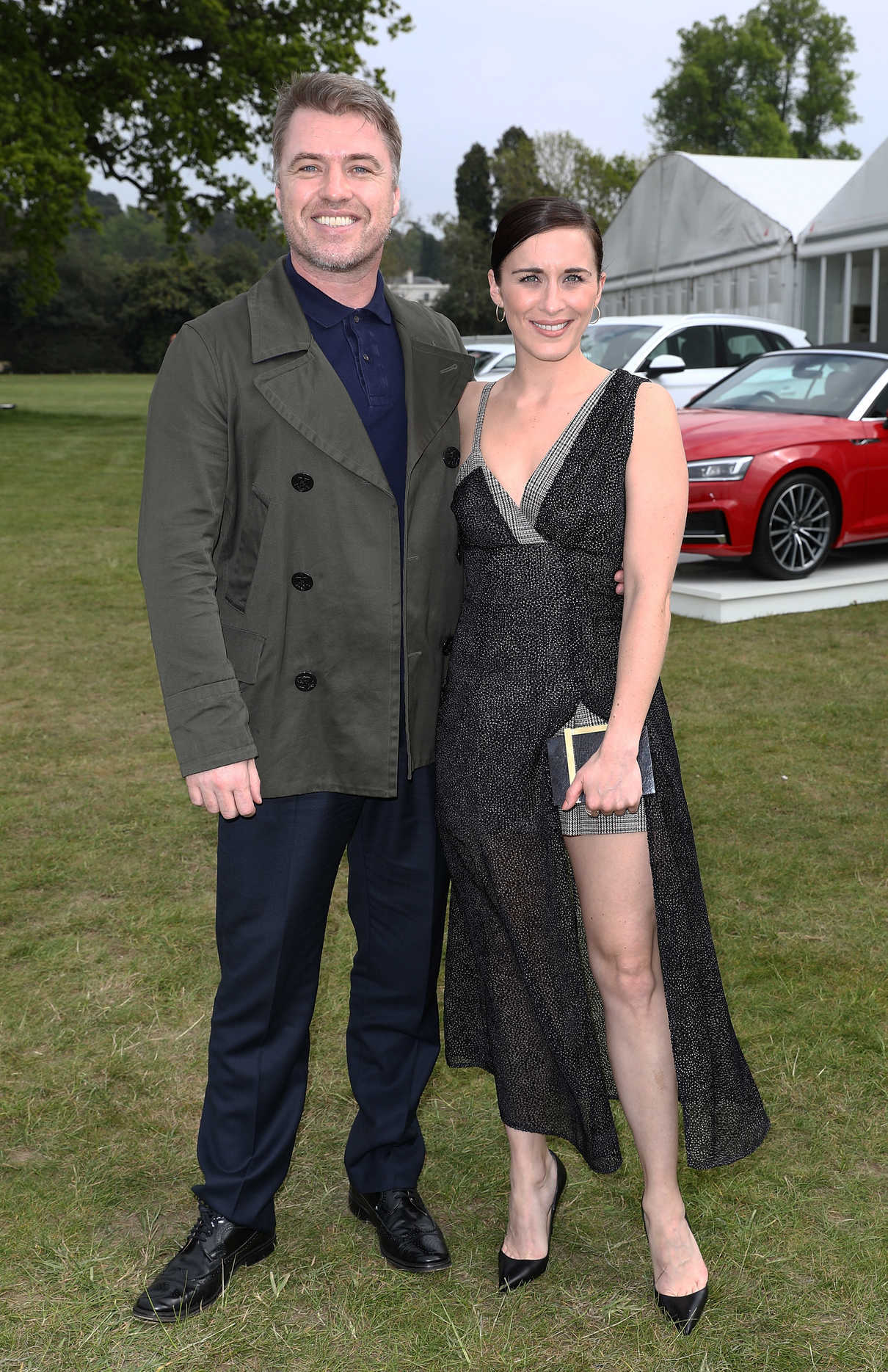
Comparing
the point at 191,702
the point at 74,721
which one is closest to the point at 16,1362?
the point at 191,702

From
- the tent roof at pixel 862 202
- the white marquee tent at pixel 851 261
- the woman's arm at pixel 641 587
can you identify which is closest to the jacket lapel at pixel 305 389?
the woman's arm at pixel 641 587

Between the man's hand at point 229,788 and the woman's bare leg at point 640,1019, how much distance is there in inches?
23.4

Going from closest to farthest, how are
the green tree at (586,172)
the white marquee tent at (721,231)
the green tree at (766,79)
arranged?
the white marquee tent at (721,231)
the green tree at (586,172)
the green tree at (766,79)

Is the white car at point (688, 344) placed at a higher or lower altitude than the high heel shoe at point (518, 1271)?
higher

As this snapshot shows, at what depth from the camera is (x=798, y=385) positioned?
9.95m

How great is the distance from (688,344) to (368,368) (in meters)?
11.2

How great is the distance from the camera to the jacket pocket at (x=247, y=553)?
2355 millimetres

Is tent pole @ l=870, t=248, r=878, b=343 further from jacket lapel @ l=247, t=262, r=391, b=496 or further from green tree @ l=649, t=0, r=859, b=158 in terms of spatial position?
green tree @ l=649, t=0, r=859, b=158

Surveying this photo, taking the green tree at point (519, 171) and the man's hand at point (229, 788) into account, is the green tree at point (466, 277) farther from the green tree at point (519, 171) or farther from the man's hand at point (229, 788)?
the man's hand at point (229, 788)

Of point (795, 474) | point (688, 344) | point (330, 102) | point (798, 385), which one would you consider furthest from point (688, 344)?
point (330, 102)

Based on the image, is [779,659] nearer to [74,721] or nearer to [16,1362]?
[74,721]

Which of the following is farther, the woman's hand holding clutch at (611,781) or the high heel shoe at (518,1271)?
the high heel shoe at (518,1271)

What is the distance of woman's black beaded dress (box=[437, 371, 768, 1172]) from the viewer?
7.81 feet

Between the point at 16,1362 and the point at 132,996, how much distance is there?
1.42 meters
